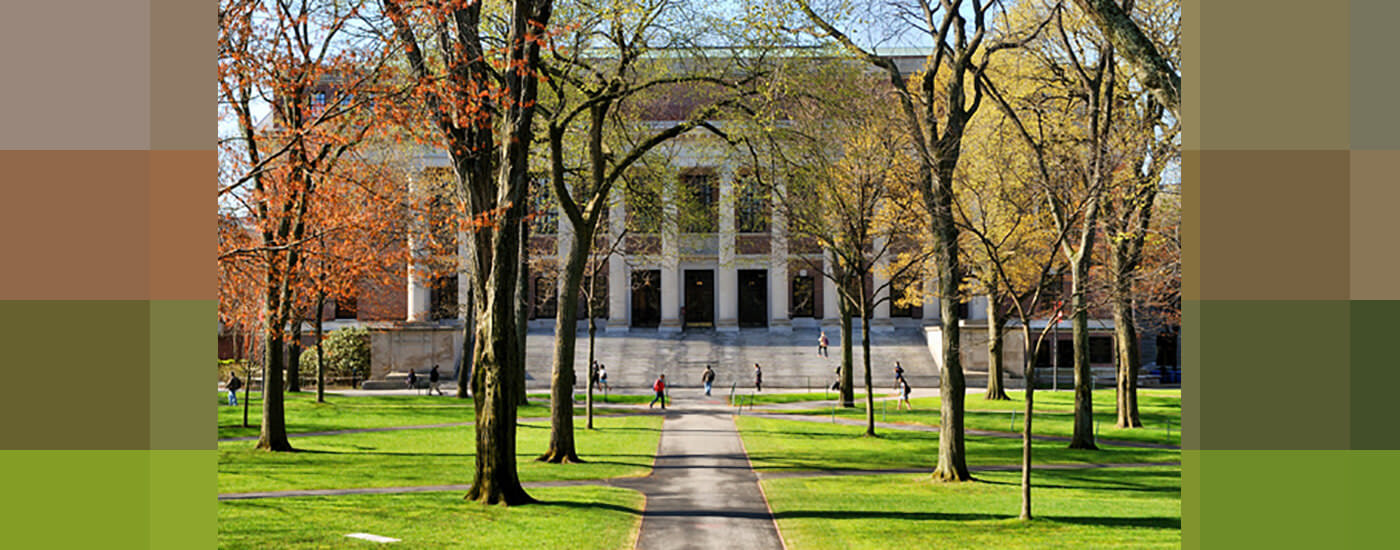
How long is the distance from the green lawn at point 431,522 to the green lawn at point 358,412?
12.1 meters

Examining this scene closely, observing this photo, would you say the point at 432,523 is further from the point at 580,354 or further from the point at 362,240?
the point at 580,354

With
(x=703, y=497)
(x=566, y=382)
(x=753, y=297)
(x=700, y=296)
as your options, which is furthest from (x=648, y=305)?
(x=703, y=497)

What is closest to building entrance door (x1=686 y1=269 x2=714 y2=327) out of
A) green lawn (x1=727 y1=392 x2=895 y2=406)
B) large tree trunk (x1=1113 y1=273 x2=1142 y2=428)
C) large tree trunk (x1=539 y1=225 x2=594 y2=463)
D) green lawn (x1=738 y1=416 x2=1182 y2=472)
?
green lawn (x1=727 y1=392 x2=895 y2=406)

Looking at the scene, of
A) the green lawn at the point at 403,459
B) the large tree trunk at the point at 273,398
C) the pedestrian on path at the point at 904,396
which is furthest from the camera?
the pedestrian on path at the point at 904,396
